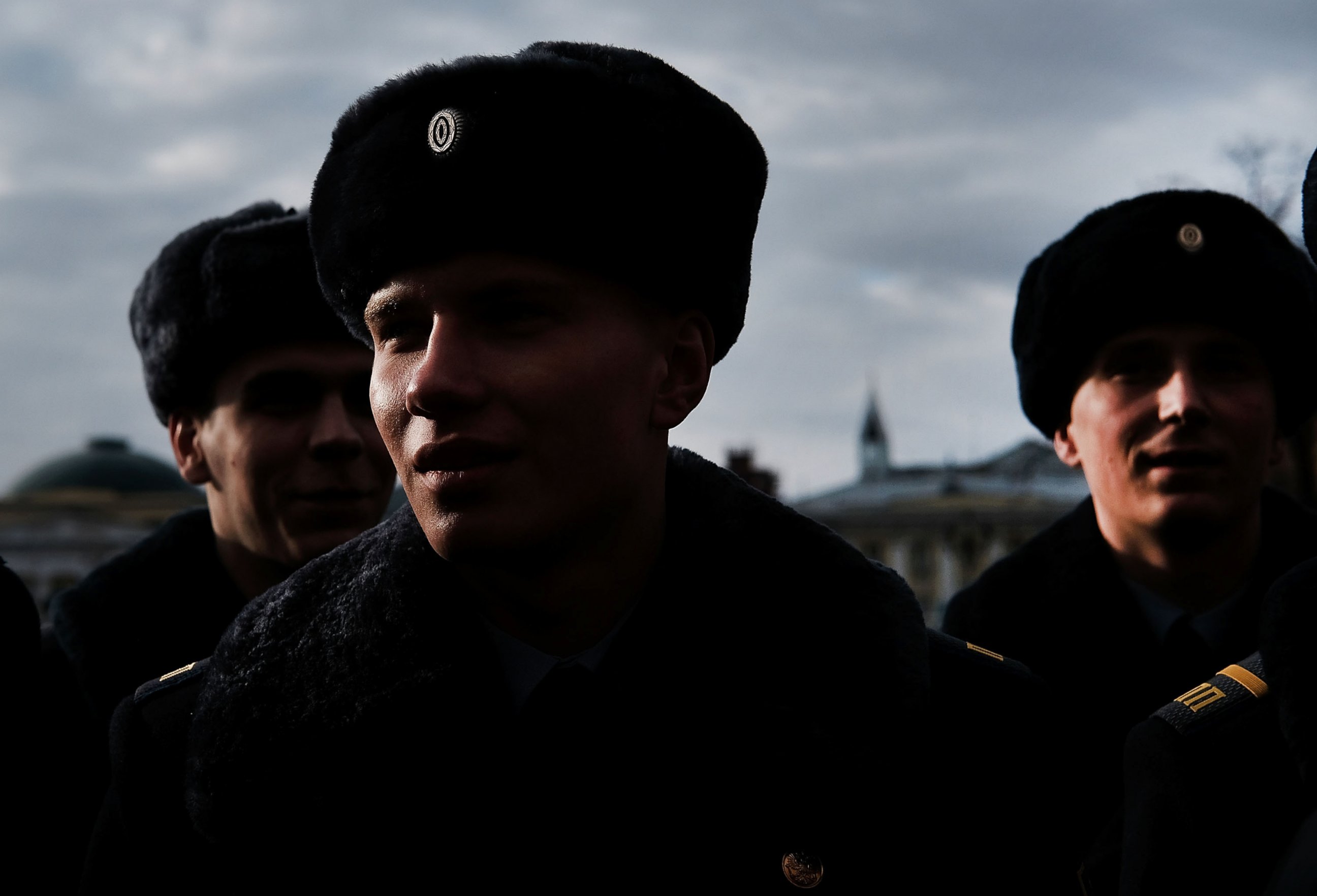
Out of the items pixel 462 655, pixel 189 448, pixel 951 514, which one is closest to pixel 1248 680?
pixel 462 655

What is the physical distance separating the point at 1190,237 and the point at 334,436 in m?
2.38

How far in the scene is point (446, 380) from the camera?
8.01ft

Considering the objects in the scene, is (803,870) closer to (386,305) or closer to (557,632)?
(557,632)

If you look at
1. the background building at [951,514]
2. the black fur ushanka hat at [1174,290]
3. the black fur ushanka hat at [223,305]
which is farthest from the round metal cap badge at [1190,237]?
the background building at [951,514]

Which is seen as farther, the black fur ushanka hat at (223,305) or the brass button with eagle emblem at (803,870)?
the black fur ushanka hat at (223,305)

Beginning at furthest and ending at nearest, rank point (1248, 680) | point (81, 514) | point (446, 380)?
point (81, 514) → point (1248, 680) → point (446, 380)

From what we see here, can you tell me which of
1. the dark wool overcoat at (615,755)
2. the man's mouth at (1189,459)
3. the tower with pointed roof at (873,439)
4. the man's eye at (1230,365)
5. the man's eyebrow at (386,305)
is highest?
the tower with pointed roof at (873,439)

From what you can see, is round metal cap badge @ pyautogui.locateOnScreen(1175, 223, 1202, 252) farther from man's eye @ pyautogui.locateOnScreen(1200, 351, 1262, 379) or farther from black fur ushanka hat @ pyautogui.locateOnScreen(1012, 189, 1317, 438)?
man's eye @ pyautogui.locateOnScreen(1200, 351, 1262, 379)

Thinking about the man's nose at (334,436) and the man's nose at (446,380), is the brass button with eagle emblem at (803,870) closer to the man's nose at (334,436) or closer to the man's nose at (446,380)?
the man's nose at (446,380)

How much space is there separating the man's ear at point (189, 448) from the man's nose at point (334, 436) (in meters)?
0.40

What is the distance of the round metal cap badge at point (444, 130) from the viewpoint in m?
2.61

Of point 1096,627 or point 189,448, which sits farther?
point 189,448

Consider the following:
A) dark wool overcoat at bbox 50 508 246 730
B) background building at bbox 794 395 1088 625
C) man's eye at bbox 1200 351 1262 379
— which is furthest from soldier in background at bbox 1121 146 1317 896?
background building at bbox 794 395 1088 625

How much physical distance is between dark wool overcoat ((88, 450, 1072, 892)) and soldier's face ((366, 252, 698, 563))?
26 cm
